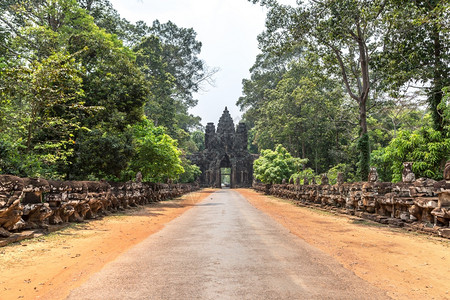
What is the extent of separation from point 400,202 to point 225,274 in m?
7.72

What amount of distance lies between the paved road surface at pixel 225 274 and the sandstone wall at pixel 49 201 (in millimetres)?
2729

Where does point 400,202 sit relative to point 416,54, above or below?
below

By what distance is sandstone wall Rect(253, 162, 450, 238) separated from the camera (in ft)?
26.4

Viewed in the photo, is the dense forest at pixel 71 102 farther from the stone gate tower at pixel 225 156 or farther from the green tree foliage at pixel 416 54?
the stone gate tower at pixel 225 156

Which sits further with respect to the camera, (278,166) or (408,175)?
(278,166)

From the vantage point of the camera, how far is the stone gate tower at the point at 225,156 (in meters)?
55.1

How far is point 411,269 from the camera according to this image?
5.04 m

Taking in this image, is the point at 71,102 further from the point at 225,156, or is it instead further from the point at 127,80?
the point at 225,156

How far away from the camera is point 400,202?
9.81 meters

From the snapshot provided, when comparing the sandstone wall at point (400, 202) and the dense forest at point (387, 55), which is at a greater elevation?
the dense forest at point (387, 55)

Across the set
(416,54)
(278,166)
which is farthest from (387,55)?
(278,166)

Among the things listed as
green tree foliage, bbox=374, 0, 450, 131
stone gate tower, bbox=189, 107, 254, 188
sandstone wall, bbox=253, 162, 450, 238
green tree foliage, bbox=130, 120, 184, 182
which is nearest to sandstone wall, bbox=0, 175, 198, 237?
green tree foliage, bbox=130, 120, 184, 182

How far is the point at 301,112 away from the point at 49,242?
1254 inches

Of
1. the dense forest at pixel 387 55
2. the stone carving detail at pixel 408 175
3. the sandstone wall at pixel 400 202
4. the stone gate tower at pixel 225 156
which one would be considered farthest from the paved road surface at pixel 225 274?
the stone gate tower at pixel 225 156
